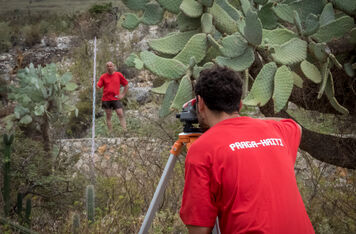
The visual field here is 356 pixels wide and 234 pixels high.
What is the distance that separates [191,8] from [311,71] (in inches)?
36.2

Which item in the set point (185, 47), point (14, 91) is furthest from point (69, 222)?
point (14, 91)

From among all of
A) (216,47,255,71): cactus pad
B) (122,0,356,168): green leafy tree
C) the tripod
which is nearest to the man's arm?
Result: the tripod

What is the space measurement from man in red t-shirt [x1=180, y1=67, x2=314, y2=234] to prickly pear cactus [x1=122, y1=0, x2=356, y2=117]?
1133mm

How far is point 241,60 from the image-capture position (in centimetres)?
304

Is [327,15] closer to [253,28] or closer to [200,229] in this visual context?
[253,28]

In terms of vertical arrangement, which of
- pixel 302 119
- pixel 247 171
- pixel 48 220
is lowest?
pixel 48 220

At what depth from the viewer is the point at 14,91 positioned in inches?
311

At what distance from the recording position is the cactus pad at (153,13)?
3.59 metres

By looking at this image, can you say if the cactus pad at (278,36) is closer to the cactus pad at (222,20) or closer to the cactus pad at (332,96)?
the cactus pad at (222,20)

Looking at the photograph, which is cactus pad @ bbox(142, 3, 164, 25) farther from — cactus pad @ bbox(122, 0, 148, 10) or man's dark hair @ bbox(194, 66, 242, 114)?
man's dark hair @ bbox(194, 66, 242, 114)

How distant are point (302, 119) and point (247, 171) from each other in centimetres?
346

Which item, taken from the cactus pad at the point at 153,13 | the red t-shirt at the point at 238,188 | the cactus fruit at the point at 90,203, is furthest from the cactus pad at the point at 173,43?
the red t-shirt at the point at 238,188

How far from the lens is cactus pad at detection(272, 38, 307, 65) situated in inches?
119

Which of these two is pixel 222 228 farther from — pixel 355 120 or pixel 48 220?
pixel 48 220
